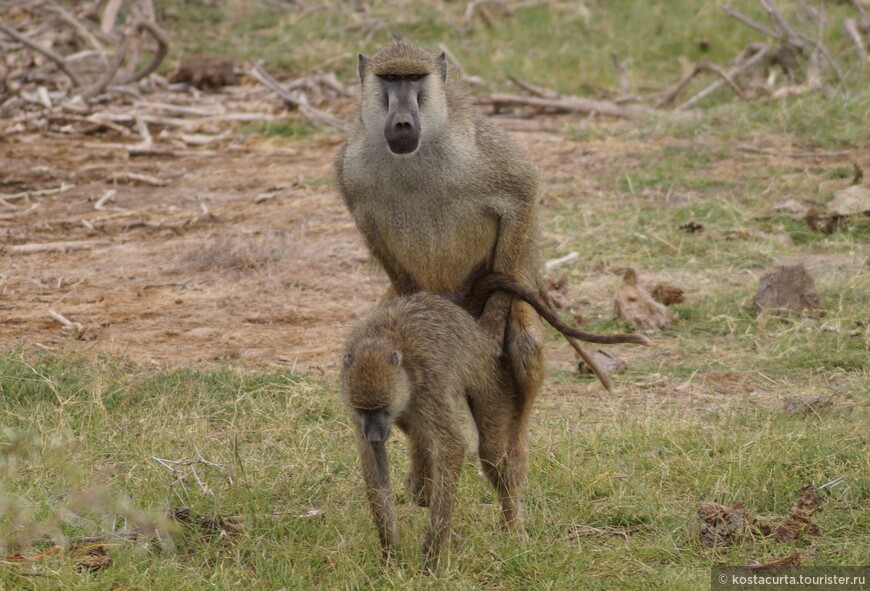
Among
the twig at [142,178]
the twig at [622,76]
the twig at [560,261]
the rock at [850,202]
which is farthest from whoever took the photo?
the twig at [622,76]

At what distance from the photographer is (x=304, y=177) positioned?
1056 cm

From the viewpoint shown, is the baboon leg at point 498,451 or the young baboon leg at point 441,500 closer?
the young baboon leg at point 441,500

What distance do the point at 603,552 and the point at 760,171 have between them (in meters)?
6.00

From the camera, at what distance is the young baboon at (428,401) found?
4.25m

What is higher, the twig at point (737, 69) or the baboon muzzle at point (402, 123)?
the baboon muzzle at point (402, 123)

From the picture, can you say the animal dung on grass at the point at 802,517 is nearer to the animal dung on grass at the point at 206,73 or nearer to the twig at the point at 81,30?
the animal dung on grass at the point at 206,73

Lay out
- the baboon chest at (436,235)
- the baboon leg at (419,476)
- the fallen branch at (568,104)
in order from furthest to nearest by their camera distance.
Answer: the fallen branch at (568,104)
the baboon chest at (436,235)
the baboon leg at (419,476)

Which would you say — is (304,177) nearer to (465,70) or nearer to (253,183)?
(253,183)

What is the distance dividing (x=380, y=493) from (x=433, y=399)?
15.9 inches

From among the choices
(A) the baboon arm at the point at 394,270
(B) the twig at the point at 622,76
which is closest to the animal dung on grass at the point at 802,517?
(A) the baboon arm at the point at 394,270

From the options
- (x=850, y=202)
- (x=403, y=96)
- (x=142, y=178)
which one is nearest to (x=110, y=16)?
(x=142, y=178)

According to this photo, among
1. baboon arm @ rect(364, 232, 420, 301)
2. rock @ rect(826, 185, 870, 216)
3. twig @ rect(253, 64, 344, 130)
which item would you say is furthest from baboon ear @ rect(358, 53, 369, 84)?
twig @ rect(253, 64, 344, 130)

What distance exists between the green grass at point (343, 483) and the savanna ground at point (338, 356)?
0.01 meters

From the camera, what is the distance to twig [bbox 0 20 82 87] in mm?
11768
